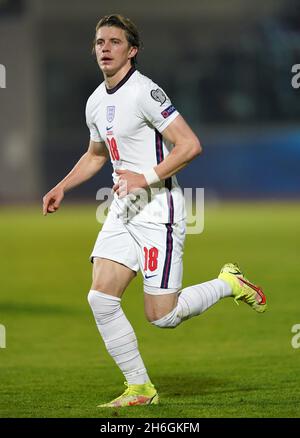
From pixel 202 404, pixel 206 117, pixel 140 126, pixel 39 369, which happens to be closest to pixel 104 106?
pixel 140 126

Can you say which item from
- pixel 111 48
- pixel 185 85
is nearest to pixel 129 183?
pixel 111 48

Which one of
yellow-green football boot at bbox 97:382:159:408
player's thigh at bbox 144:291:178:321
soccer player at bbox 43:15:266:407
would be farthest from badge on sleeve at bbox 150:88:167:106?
yellow-green football boot at bbox 97:382:159:408

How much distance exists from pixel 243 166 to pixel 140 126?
32855 mm

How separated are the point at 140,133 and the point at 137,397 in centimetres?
168

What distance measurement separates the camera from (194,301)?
775cm

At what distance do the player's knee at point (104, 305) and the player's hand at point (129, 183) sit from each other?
71cm

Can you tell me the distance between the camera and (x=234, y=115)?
1676 inches

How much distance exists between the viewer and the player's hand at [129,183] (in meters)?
7.18

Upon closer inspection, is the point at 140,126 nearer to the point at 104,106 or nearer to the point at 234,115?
the point at 104,106

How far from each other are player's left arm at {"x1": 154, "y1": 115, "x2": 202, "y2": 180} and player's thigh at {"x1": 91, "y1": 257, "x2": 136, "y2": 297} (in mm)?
670

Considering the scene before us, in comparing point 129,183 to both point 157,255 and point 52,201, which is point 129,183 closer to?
point 157,255

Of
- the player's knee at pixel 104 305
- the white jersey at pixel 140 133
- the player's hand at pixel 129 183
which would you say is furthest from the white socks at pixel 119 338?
the player's hand at pixel 129 183

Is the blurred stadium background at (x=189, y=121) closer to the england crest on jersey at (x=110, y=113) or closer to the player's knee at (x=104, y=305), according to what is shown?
the player's knee at (x=104, y=305)
